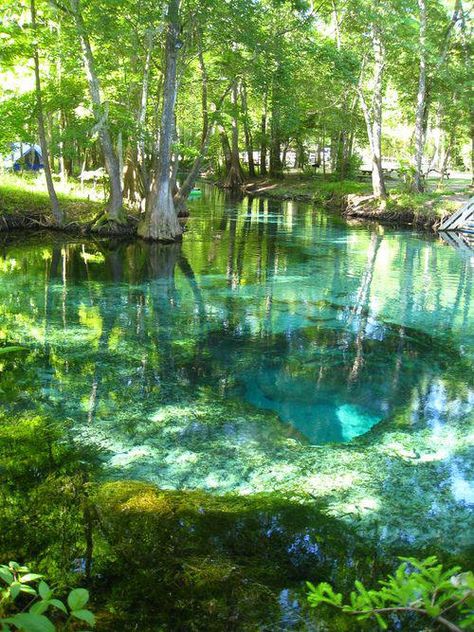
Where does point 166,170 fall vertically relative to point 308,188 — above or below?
below

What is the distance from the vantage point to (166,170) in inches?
670

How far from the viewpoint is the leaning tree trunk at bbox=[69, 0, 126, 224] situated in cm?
1469

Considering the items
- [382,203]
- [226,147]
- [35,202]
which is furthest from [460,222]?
[226,147]

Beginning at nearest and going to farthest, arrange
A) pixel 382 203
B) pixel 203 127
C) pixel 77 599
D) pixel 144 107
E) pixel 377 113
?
1. pixel 77 599
2. pixel 144 107
3. pixel 203 127
4. pixel 377 113
5. pixel 382 203

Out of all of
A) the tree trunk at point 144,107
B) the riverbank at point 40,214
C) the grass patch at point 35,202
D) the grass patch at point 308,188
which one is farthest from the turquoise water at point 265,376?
the grass patch at point 308,188

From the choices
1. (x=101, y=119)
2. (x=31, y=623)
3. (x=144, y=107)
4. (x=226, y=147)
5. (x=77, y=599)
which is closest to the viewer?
(x=31, y=623)

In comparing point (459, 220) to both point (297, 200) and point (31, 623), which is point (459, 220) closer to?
point (297, 200)

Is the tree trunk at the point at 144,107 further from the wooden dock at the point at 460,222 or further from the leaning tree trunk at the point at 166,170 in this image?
the wooden dock at the point at 460,222

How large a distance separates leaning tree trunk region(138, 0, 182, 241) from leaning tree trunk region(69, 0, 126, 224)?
103 cm

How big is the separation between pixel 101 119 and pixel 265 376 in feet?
37.2

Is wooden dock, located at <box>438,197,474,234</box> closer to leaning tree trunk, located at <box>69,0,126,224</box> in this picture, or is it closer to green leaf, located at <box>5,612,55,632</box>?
leaning tree trunk, located at <box>69,0,126,224</box>

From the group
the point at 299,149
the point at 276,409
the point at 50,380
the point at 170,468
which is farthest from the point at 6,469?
the point at 299,149

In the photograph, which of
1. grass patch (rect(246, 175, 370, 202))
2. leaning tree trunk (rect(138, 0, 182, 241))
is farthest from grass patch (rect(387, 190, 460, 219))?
leaning tree trunk (rect(138, 0, 182, 241))

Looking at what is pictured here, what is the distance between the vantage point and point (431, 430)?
5691 millimetres
